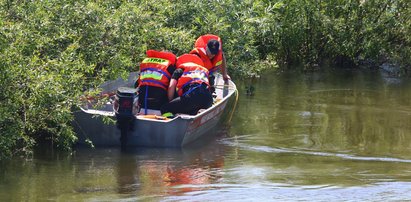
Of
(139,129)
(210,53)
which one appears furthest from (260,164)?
(210,53)

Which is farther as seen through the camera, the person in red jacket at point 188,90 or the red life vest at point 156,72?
the red life vest at point 156,72

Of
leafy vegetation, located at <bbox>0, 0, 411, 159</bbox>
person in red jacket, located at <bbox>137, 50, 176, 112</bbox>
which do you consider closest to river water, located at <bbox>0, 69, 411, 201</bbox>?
leafy vegetation, located at <bbox>0, 0, 411, 159</bbox>

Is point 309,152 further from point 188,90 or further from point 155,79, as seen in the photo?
point 155,79

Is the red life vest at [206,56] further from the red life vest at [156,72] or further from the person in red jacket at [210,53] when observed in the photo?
the red life vest at [156,72]

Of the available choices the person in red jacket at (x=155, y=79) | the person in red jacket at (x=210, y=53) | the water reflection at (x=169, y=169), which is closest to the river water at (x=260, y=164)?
the water reflection at (x=169, y=169)

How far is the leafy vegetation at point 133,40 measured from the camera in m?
11.0

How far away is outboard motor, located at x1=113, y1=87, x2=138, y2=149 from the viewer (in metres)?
12.5

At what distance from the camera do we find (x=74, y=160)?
12.2m

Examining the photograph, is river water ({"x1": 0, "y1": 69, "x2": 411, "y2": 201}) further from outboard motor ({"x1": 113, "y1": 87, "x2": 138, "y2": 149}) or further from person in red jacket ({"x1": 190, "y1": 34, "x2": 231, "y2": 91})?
person in red jacket ({"x1": 190, "y1": 34, "x2": 231, "y2": 91})

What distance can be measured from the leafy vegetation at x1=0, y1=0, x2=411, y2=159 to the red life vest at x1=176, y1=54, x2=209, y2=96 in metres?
0.87

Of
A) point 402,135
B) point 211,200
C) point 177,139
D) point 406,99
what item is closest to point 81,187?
point 211,200

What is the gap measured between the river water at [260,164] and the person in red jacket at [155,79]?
975 mm

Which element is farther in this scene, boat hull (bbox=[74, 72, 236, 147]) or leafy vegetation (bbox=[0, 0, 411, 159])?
boat hull (bbox=[74, 72, 236, 147])

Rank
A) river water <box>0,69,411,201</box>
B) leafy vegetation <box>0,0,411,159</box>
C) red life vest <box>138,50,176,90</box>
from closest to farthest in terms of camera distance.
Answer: river water <box>0,69,411,201</box> < leafy vegetation <box>0,0,411,159</box> < red life vest <box>138,50,176,90</box>
